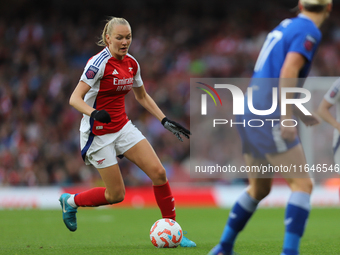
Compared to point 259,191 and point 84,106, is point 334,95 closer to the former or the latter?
point 259,191

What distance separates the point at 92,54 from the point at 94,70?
12.4 metres

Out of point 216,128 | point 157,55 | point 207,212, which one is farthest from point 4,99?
point 207,212

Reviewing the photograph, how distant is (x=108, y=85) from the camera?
17.3ft

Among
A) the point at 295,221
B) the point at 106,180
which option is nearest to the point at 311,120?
the point at 295,221

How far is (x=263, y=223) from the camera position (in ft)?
29.2

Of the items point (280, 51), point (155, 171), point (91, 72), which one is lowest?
point (155, 171)

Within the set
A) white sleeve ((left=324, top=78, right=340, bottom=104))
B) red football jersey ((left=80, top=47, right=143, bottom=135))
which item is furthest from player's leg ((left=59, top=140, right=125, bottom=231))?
white sleeve ((left=324, top=78, right=340, bottom=104))

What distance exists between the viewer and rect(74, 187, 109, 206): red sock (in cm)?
551

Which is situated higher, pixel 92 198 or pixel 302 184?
pixel 302 184

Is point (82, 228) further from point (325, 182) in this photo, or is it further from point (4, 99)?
point (4, 99)

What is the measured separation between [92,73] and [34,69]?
1240 cm

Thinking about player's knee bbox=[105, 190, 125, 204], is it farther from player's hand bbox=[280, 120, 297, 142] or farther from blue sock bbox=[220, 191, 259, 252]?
player's hand bbox=[280, 120, 297, 142]

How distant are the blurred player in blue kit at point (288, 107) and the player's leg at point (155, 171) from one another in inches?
66.8

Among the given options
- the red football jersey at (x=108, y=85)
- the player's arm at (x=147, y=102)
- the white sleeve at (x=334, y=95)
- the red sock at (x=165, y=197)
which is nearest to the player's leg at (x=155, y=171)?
the red sock at (x=165, y=197)
